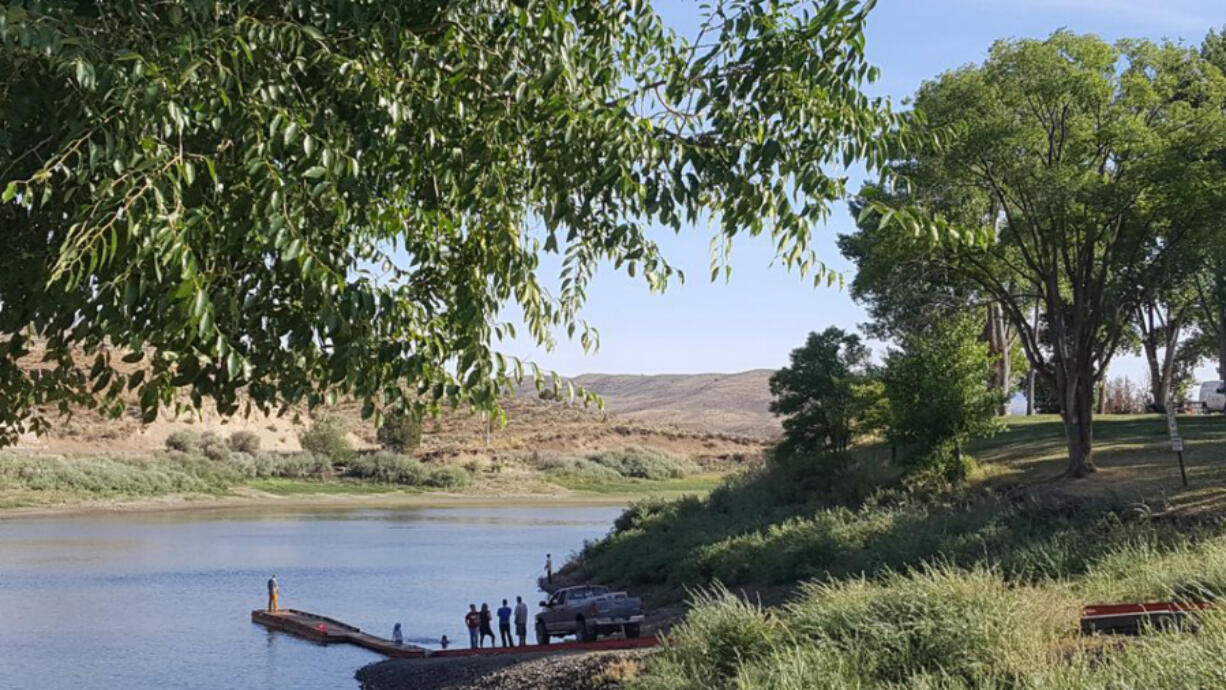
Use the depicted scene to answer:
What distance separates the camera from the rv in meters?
63.2

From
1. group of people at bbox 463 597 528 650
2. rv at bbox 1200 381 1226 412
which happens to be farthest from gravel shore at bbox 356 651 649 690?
rv at bbox 1200 381 1226 412

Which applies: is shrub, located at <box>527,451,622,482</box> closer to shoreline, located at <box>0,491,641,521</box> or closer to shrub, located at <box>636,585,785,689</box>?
shoreline, located at <box>0,491,641,521</box>

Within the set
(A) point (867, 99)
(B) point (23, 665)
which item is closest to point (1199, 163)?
(A) point (867, 99)

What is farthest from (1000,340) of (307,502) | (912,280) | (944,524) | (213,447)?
(213,447)

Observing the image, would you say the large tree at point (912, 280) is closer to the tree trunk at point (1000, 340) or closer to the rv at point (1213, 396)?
the tree trunk at point (1000, 340)

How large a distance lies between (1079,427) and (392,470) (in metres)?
97.2

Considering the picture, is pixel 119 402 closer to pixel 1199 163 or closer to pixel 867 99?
pixel 867 99

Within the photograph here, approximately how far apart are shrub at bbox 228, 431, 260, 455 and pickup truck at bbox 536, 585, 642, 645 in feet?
339

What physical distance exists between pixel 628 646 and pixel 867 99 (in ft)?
55.2

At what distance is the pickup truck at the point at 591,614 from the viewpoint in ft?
103

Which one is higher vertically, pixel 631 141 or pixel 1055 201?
pixel 1055 201

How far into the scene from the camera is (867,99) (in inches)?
405

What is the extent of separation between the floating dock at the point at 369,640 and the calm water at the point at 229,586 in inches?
21.4

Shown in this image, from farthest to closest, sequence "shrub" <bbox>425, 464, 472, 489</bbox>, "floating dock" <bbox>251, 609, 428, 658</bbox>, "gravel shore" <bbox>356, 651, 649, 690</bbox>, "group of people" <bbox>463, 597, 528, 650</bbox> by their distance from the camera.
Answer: "shrub" <bbox>425, 464, 472, 489</bbox> → "group of people" <bbox>463, 597, 528, 650</bbox> → "floating dock" <bbox>251, 609, 428, 658</bbox> → "gravel shore" <bbox>356, 651, 649, 690</bbox>
